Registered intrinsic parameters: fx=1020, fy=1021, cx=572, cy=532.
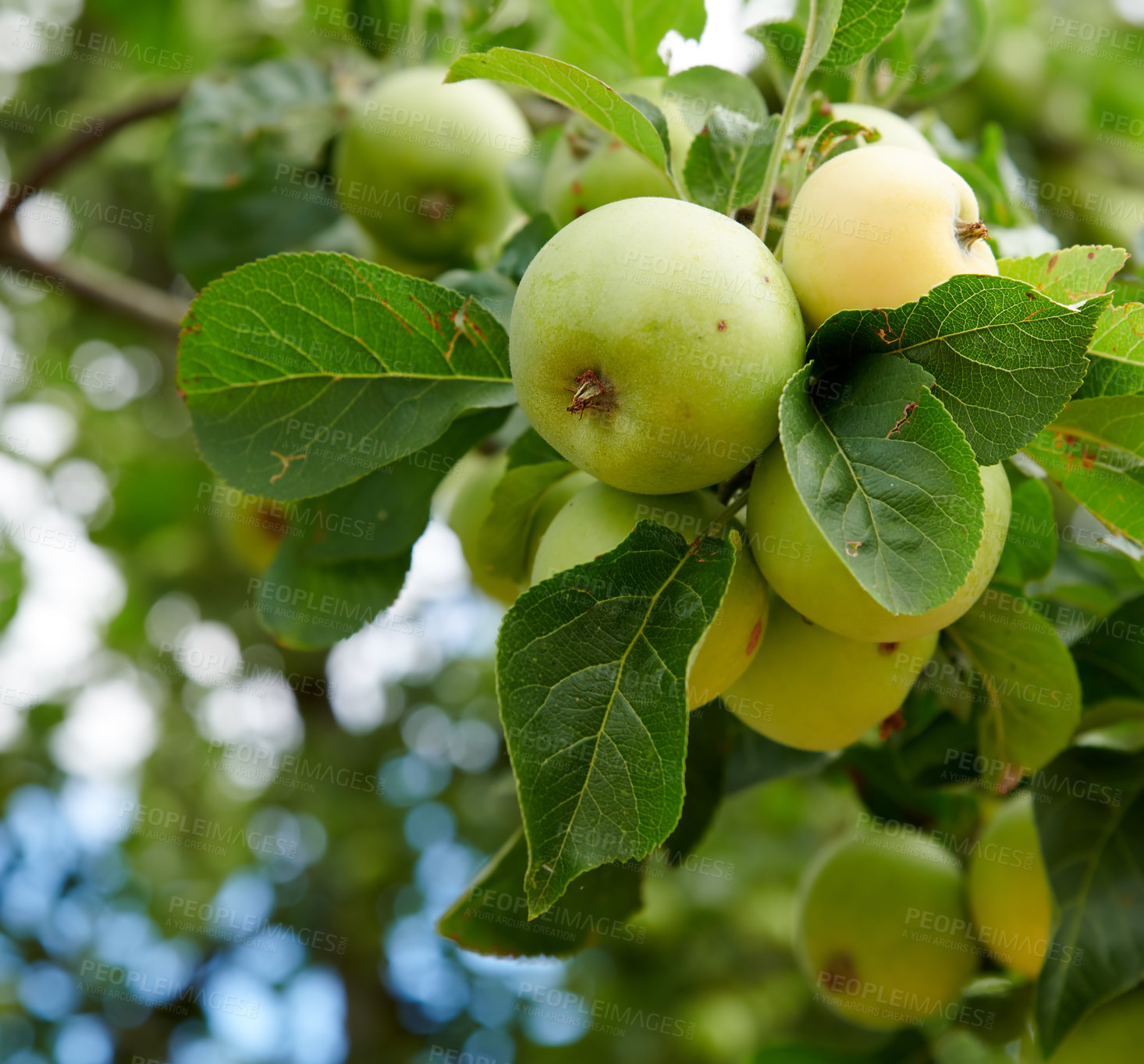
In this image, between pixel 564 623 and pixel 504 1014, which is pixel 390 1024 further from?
pixel 564 623

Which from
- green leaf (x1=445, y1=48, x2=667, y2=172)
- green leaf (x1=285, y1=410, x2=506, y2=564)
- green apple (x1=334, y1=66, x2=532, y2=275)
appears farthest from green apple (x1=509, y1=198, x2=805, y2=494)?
green apple (x1=334, y1=66, x2=532, y2=275)

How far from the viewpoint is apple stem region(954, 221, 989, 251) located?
849 mm

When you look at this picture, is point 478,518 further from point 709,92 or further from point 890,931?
point 890,931

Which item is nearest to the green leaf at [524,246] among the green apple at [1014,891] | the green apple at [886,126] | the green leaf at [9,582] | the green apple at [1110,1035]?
the green apple at [886,126]

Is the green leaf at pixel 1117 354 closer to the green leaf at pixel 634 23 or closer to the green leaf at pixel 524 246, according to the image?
the green leaf at pixel 524 246

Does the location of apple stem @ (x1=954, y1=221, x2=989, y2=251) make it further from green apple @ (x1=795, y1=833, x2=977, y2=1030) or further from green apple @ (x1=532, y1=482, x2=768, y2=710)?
green apple @ (x1=795, y1=833, x2=977, y2=1030)

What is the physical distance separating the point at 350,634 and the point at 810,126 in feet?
2.54

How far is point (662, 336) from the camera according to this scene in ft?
2.57

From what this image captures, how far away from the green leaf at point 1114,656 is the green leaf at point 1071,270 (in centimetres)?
57

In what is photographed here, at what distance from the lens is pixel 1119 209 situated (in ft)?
8.96

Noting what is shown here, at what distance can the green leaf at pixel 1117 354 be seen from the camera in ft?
2.80

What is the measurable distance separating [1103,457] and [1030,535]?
0.18 meters

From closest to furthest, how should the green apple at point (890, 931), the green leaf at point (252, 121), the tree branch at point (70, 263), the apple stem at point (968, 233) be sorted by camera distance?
1. the apple stem at point (968, 233)
2. the green apple at point (890, 931)
3. the green leaf at point (252, 121)
4. the tree branch at point (70, 263)

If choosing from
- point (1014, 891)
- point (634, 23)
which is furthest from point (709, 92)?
point (1014, 891)
